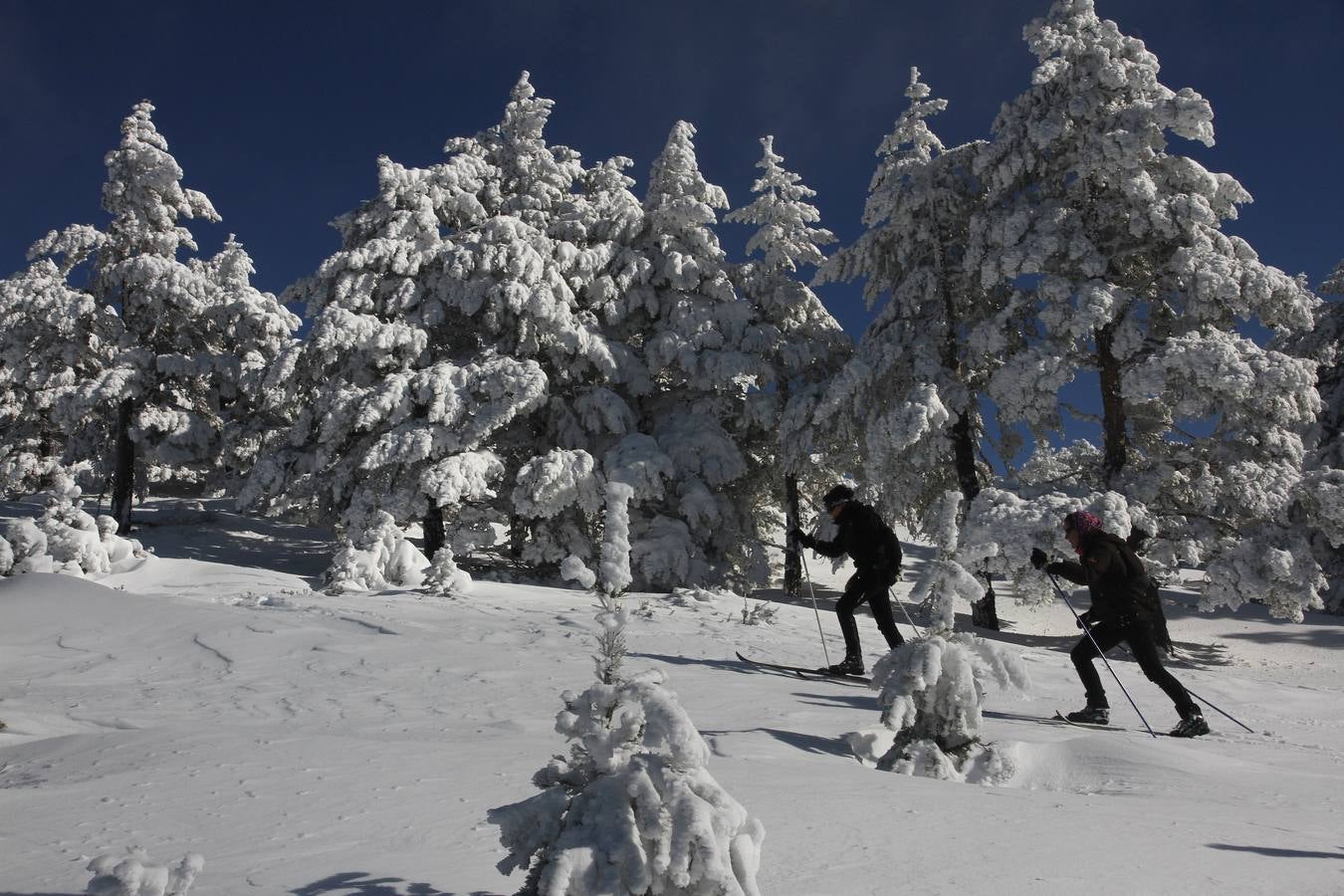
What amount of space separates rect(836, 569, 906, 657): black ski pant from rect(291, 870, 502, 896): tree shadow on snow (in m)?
5.93

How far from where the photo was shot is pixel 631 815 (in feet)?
7.07

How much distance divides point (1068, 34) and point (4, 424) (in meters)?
33.4

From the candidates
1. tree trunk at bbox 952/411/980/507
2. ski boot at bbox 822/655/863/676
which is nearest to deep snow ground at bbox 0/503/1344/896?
ski boot at bbox 822/655/863/676

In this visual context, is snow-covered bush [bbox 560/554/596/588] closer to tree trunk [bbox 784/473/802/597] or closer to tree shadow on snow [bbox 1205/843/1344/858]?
tree shadow on snow [bbox 1205/843/1344/858]

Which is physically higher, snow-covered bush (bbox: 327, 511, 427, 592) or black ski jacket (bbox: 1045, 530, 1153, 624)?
black ski jacket (bbox: 1045, 530, 1153, 624)

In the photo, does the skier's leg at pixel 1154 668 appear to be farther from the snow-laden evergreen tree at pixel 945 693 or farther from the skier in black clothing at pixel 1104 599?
the snow-laden evergreen tree at pixel 945 693

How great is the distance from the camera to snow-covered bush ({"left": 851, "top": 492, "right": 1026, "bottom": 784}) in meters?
4.67

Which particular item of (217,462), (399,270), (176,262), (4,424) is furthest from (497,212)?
(4,424)

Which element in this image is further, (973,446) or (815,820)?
(973,446)

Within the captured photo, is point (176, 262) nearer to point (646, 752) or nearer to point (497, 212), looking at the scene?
point (497, 212)

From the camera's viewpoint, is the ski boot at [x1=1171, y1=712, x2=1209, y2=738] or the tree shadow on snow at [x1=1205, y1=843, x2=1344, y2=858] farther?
the ski boot at [x1=1171, y1=712, x2=1209, y2=738]

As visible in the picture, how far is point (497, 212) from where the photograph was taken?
72.5ft

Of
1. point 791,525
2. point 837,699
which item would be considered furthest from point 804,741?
point 791,525

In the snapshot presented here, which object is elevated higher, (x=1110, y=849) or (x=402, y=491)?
(x=402, y=491)
